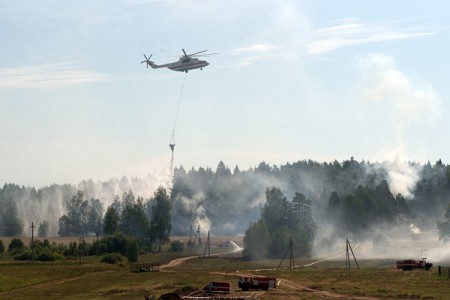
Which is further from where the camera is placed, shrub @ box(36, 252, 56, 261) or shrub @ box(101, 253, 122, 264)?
shrub @ box(36, 252, 56, 261)

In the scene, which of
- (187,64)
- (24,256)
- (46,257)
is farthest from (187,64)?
(24,256)

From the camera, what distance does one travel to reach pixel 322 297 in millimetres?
97375

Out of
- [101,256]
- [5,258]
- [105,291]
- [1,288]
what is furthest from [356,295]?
[5,258]

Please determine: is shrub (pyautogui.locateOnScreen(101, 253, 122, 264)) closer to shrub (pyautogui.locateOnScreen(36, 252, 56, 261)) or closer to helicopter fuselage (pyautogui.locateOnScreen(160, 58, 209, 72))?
shrub (pyautogui.locateOnScreen(36, 252, 56, 261))

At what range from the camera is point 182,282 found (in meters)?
114

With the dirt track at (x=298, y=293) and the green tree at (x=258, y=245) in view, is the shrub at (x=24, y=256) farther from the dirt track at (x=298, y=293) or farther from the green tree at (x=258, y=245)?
the dirt track at (x=298, y=293)

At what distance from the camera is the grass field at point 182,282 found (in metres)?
101

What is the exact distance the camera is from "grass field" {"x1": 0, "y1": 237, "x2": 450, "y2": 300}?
330ft

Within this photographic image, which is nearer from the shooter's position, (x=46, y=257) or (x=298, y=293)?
(x=298, y=293)

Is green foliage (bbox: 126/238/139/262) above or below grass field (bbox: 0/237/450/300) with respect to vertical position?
above

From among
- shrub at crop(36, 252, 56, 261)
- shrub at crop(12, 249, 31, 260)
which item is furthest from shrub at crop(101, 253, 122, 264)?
shrub at crop(12, 249, 31, 260)

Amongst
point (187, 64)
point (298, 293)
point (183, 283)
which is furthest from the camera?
point (187, 64)

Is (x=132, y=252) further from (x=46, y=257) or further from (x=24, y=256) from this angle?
(x=24, y=256)

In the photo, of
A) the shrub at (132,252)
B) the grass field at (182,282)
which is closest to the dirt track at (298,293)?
the grass field at (182,282)
